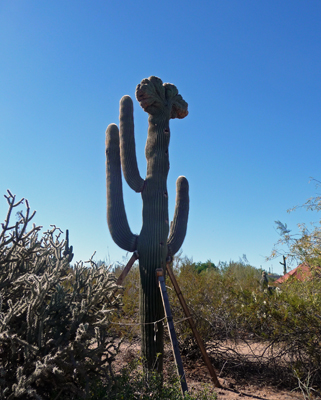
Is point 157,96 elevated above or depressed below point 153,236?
above

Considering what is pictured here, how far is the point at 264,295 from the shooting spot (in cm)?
570

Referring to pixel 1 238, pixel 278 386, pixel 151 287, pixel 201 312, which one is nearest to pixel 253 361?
pixel 278 386

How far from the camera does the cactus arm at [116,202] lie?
5.35m

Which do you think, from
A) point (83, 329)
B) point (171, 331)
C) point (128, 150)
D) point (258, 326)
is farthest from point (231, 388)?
point (128, 150)

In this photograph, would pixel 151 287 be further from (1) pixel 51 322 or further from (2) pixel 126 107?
(2) pixel 126 107

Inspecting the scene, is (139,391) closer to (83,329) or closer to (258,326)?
(83,329)

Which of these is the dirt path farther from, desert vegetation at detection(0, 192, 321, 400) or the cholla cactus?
the cholla cactus

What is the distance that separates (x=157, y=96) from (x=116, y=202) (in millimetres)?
1975

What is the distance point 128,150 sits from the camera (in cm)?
555

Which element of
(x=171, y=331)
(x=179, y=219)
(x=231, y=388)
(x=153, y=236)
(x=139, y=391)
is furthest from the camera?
(x=179, y=219)

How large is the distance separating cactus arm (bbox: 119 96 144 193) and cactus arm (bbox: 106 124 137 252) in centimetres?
18

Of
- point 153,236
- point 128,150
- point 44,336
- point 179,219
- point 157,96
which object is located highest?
point 157,96

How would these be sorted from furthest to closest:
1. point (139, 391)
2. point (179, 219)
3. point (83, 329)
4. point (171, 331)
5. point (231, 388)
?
point (179, 219)
point (231, 388)
point (171, 331)
point (139, 391)
point (83, 329)

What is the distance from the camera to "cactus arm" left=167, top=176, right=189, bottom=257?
576 cm
